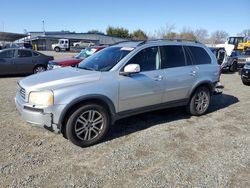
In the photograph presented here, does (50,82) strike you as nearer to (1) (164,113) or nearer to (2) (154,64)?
(2) (154,64)

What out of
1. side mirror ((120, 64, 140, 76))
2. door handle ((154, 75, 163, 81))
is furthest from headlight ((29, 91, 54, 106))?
door handle ((154, 75, 163, 81))

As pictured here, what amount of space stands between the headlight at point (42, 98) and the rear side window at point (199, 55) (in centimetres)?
354

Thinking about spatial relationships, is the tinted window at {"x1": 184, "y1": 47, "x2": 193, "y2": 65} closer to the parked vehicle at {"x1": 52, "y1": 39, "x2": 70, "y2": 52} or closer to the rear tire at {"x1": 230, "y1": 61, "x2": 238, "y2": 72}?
the rear tire at {"x1": 230, "y1": 61, "x2": 238, "y2": 72}

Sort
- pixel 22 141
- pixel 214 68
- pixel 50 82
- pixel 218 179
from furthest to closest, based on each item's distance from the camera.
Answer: pixel 214 68 → pixel 22 141 → pixel 50 82 → pixel 218 179

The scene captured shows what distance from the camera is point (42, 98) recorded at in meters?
4.05

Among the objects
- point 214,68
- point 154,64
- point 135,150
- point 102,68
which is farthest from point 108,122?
point 214,68

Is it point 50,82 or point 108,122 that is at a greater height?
point 50,82

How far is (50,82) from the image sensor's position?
4195 millimetres

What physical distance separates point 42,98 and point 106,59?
5.37 feet

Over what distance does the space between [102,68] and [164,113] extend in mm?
2405

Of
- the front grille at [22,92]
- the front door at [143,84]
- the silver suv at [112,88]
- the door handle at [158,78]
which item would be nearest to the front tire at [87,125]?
the silver suv at [112,88]

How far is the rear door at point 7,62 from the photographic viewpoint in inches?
480

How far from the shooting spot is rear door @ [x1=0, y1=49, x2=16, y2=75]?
12.2 m

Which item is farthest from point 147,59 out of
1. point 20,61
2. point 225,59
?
point 225,59
